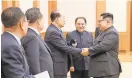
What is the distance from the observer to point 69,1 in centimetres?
1045

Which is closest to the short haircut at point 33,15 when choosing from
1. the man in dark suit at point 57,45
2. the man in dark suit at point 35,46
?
the man in dark suit at point 35,46

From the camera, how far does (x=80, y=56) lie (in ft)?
15.3

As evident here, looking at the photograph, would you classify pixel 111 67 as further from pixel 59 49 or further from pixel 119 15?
pixel 119 15

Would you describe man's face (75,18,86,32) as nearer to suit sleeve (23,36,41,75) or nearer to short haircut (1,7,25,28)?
suit sleeve (23,36,41,75)

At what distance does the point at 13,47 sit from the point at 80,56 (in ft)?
8.79

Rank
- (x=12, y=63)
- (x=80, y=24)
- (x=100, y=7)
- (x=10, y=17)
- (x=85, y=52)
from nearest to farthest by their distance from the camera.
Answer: (x=12, y=63) → (x=10, y=17) → (x=85, y=52) → (x=80, y=24) → (x=100, y=7)

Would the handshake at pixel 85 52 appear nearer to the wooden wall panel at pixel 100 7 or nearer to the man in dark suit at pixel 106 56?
the man in dark suit at pixel 106 56

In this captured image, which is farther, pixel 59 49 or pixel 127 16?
pixel 127 16

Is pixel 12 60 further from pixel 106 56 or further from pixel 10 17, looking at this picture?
pixel 106 56

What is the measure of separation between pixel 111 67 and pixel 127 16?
6.71m

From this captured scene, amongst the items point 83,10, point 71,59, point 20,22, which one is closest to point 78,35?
point 71,59

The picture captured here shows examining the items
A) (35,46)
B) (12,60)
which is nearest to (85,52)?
(35,46)

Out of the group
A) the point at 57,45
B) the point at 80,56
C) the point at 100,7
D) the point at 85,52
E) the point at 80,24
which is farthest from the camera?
the point at 100,7

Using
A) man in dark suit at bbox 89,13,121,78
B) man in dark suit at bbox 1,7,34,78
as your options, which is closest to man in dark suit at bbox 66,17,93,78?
man in dark suit at bbox 89,13,121,78
